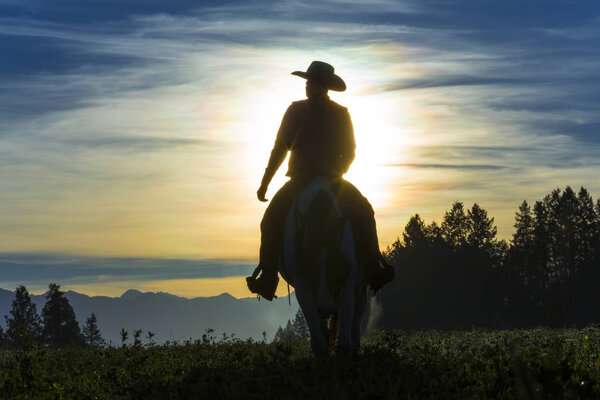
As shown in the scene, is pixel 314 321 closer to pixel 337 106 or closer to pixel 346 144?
pixel 346 144

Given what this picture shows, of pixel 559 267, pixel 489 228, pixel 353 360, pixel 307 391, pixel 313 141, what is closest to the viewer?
pixel 307 391

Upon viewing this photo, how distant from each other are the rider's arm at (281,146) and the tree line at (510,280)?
274 feet

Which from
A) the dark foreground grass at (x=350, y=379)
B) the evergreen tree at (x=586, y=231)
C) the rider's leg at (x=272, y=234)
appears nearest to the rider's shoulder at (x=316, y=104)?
the rider's leg at (x=272, y=234)

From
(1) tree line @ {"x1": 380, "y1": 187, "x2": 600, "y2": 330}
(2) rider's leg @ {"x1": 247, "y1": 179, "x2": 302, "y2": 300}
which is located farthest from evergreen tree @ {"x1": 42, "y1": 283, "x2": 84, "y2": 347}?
(2) rider's leg @ {"x1": 247, "y1": 179, "x2": 302, "y2": 300}

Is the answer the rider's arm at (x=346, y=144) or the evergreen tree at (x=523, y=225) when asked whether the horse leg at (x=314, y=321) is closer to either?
the rider's arm at (x=346, y=144)

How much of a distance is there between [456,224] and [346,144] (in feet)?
423

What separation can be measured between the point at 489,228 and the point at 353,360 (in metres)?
132

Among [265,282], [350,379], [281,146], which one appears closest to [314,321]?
[265,282]

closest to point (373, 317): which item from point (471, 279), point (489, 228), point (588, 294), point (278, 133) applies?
point (471, 279)

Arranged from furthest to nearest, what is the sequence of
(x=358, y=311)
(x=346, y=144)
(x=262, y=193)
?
1. (x=262, y=193)
2. (x=346, y=144)
3. (x=358, y=311)

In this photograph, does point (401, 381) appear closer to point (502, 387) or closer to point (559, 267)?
point (502, 387)

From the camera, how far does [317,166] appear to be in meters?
10.6

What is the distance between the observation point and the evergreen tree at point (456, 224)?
13675cm

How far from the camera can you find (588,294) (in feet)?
359
